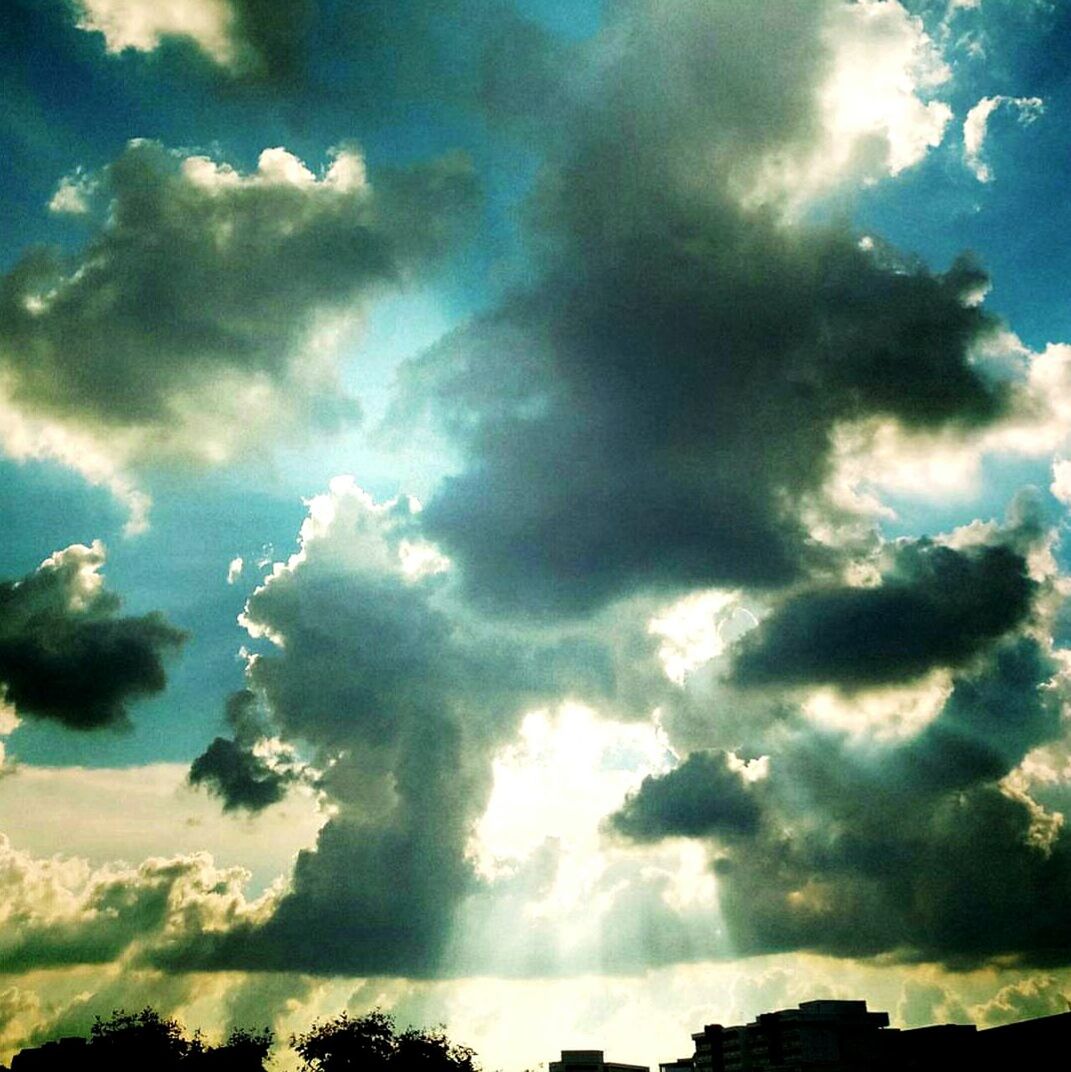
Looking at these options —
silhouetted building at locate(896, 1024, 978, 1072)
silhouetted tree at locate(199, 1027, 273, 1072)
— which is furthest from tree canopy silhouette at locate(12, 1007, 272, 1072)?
silhouetted building at locate(896, 1024, 978, 1072)

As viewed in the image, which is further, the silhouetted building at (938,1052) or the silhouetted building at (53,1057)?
the silhouetted building at (53,1057)

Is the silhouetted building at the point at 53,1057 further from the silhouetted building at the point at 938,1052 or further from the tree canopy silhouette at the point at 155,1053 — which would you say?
the silhouetted building at the point at 938,1052

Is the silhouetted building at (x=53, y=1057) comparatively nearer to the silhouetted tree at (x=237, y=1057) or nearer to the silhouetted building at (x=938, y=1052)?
the silhouetted tree at (x=237, y=1057)

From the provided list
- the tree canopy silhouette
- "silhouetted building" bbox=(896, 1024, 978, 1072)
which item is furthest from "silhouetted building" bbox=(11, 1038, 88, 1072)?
"silhouetted building" bbox=(896, 1024, 978, 1072)

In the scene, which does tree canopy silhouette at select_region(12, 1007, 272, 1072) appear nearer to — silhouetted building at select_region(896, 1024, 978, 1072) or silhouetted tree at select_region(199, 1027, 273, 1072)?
silhouetted tree at select_region(199, 1027, 273, 1072)

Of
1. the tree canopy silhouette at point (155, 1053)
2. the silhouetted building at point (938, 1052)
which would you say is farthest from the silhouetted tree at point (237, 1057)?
the silhouetted building at point (938, 1052)

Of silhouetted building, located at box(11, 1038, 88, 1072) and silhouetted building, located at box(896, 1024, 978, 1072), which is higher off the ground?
silhouetted building, located at box(11, 1038, 88, 1072)

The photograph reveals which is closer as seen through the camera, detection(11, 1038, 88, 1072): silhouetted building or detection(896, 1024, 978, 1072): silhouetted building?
detection(896, 1024, 978, 1072): silhouetted building

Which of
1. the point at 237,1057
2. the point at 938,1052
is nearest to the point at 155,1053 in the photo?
the point at 237,1057

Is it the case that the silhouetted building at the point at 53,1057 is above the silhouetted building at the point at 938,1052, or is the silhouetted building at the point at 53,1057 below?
above

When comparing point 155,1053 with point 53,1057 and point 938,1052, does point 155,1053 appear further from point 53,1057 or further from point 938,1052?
point 938,1052

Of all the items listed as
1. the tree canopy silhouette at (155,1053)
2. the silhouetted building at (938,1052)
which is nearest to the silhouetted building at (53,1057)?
the tree canopy silhouette at (155,1053)

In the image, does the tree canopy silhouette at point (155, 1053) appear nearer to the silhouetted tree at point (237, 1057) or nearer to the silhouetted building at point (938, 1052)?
the silhouetted tree at point (237, 1057)

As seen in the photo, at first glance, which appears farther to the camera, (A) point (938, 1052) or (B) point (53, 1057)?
(B) point (53, 1057)
